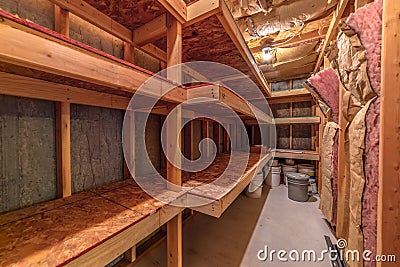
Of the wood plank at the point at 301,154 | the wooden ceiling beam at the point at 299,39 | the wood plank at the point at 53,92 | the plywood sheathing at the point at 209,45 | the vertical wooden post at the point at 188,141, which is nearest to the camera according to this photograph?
the wood plank at the point at 53,92

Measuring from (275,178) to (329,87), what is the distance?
78.6 inches

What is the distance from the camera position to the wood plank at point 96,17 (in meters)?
0.89

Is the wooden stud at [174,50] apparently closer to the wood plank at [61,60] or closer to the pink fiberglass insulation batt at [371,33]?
the wood plank at [61,60]

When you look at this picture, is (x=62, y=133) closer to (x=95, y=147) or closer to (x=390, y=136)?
(x=95, y=147)

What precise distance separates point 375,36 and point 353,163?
727 mm

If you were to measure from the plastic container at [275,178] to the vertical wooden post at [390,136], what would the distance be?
2.44 metres

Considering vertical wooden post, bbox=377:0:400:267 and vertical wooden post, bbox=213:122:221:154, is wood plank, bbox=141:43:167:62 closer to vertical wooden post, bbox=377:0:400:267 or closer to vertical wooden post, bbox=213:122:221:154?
vertical wooden post, bbox=377:0:400:267

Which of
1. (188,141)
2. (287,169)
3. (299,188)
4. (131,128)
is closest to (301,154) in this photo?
(287,169)

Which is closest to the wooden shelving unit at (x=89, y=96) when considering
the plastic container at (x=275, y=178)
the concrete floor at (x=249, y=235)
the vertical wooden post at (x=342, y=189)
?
the concrete floor at (x=249, y=235)

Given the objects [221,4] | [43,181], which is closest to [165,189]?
[43,181]

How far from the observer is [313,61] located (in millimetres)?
2738

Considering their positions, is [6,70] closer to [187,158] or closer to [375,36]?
[187,158]

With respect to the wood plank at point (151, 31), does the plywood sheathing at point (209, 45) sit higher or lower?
higher

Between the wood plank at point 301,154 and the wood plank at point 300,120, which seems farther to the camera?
the wood plank at point 300,120
